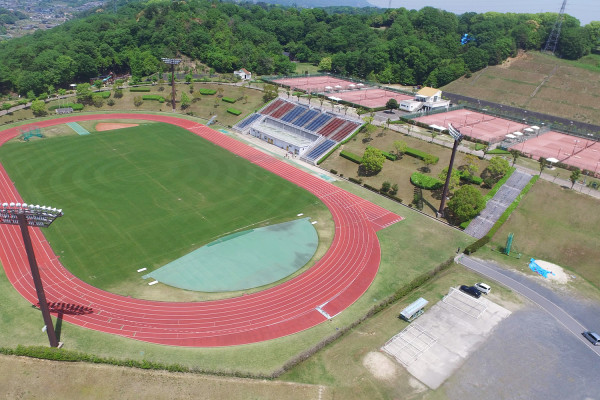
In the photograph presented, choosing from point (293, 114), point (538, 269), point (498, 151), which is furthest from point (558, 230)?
point (293, 114)

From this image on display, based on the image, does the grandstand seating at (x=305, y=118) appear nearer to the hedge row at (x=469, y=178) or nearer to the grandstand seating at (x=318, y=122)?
the grandstand seating at (x=318, y=122)

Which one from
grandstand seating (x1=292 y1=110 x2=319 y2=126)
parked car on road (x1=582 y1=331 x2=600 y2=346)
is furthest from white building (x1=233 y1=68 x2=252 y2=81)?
parked car on road (x1=582 y1=331 x2=600 y2=346)

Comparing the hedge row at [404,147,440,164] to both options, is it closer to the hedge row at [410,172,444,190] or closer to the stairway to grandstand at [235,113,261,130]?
the hedge row at [410,172,444,190]

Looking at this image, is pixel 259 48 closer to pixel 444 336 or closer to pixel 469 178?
pixel 469 178

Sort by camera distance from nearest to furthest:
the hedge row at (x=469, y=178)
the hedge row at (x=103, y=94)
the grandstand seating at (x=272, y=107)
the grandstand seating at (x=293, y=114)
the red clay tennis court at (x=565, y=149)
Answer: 1. the hedge row at (x=469, y=178)
2. the red clay tennis court at (x=565, y=149)
3. the grandstand seating at (x=293, y=114)
4. the grandstand seating at (x=272, y=107)
5. the hedge row at (x=103, y=94)

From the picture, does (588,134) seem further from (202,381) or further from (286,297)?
(202,381)

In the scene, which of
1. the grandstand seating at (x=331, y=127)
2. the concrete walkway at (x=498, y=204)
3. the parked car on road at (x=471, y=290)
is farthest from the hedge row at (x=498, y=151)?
the parked car on road at (x=471, y=290)
